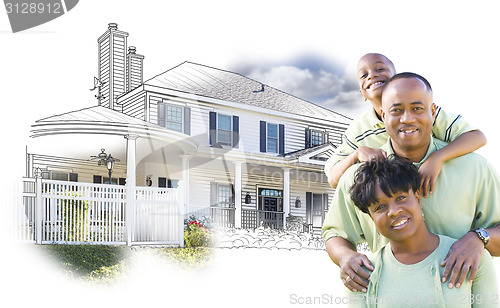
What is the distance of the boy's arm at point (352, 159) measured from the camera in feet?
6.00

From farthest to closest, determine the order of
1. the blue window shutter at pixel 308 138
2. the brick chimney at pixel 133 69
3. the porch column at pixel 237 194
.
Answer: the blue window shutter at pixel 308 138
the brick chimney at pixel 133 69
the porch column at pixel 237 194

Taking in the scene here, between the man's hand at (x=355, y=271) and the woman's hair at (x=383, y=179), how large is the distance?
0.15 metres

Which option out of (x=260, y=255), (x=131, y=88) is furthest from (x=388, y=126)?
(x=131, y=88)

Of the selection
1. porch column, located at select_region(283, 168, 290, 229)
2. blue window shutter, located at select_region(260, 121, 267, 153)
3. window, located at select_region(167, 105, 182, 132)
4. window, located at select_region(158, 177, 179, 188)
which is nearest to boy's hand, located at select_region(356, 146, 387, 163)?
window, located at select_region(158, 177, 179, 188)

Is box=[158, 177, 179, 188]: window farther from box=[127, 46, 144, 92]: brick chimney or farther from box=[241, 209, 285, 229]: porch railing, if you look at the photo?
box=[127, 46, 144, 92]: brick chimney

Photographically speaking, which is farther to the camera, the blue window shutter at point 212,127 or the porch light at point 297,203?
the porch light at point 297,203

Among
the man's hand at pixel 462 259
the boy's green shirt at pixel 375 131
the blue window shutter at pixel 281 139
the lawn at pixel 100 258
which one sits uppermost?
the blue window shutter at pixel 281 139

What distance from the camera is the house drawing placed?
39.6 ft

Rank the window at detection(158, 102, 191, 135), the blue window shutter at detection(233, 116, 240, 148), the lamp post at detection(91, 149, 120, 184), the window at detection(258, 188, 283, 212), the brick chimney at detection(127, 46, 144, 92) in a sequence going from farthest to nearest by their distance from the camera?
the window at detection(258, 188, 283, 212) < the blue window shutter at detection(233, 116, 240, 148) < the brick chimney at detection(127, 46, 144, 92) < the window at detection(158, 102, 191, 135) < the lamp post at detection(91, 149, 120, 184)

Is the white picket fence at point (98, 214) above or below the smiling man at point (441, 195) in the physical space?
below

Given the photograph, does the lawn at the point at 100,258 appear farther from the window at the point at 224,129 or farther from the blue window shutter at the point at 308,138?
the blue window shutter at the point at 308,138

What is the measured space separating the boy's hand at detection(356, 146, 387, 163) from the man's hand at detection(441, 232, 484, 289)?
1.13 ft

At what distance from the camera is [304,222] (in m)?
16.2

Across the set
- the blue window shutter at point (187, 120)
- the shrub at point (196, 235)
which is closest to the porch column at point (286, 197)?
the blue window shutter at point (187, 120)
